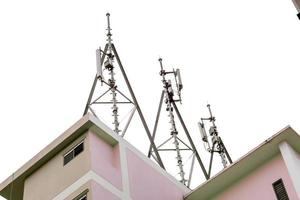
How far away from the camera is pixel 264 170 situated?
22625 millimetres

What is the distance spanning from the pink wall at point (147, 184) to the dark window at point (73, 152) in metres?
1.97

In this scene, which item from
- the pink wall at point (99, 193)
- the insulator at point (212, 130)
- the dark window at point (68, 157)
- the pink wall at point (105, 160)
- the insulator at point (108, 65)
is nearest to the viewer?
the pink wall at point (99, 193)

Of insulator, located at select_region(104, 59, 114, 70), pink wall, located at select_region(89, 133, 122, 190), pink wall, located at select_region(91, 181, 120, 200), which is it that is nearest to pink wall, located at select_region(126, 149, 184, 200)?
pink wall, located at select_region(89, 133, 122, 190)

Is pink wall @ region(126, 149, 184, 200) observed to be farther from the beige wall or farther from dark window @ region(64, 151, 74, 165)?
dark window @ region(64, 151, 74, 165)

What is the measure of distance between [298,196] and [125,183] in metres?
6.04

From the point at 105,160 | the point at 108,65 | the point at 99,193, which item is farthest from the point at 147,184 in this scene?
the point at 108,65

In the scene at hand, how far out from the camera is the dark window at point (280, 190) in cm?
2130

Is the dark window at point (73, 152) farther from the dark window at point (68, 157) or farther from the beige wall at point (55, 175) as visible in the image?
the beige wall at point (55, 175)

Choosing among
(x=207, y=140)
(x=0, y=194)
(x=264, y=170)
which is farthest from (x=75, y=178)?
(x=207, y=140)

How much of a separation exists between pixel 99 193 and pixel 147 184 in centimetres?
332

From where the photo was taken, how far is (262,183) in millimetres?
22344

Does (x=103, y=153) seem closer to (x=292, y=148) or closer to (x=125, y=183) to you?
(x=125, y=183)

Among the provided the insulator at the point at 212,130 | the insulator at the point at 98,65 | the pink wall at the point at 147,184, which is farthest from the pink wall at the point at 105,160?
the insulator at the point at 212,130

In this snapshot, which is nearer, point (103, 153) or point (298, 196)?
point (298, 196)
